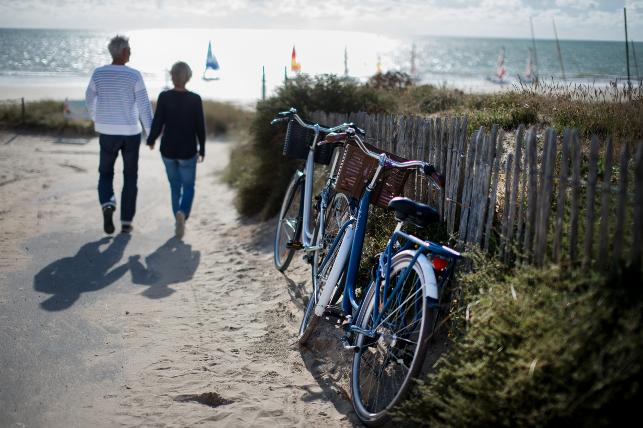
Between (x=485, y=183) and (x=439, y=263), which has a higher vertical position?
(x=485, y=183)

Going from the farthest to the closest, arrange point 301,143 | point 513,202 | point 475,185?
point 301,143, point 475,185, point 513,202

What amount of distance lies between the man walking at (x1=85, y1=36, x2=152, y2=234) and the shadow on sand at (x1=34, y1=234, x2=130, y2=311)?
0.61 metres

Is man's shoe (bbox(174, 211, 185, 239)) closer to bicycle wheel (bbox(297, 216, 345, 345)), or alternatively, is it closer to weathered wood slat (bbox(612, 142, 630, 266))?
bicycle wheel (bbox(297, 216, 345, 345))

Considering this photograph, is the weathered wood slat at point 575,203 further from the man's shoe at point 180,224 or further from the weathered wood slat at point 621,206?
the man's shoe at point 180,224

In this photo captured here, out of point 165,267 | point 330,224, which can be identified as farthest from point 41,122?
point 330,224

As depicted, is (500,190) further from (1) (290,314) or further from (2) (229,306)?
(2) (229,306)

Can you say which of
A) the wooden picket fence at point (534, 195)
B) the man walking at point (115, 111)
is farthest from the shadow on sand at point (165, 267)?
the wooden picket fence at point (534, 195)

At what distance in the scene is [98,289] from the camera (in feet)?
20.5

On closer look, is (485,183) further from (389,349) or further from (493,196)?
(389,349)

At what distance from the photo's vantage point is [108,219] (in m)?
8.01

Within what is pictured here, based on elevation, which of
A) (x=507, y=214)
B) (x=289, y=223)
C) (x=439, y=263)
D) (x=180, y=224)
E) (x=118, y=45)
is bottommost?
(x=180, y=224)

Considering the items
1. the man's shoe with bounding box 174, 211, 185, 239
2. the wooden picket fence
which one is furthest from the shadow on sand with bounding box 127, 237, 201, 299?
the wooden picket fence

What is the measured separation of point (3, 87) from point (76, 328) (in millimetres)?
36693

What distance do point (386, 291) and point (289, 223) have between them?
2776 millimetres
